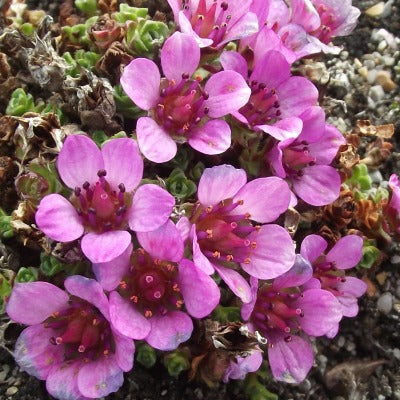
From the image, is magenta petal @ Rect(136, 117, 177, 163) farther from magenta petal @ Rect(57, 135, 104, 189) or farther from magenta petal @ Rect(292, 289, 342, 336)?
magenta petal @ Rect(292, 289, 342, 336)

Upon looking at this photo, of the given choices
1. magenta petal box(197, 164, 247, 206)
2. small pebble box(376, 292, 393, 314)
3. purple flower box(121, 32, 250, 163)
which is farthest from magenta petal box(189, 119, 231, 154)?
small pebble box(376, 292, 393, 314)

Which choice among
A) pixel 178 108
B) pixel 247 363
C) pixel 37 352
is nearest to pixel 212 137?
pixel 178 108

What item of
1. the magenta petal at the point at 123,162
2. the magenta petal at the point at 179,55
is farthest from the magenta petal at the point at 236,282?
the magenta petal at the point at 179,55

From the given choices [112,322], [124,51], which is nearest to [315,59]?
[124,51]

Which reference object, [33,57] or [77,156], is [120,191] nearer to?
[77,156]

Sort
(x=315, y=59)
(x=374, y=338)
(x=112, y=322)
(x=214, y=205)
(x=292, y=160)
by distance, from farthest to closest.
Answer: (x=315, y=59), (x=374, y=338), (x=292, y=160), (x=214, y=205), (x=112, y=322)

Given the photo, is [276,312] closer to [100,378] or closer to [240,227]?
[240,227]
